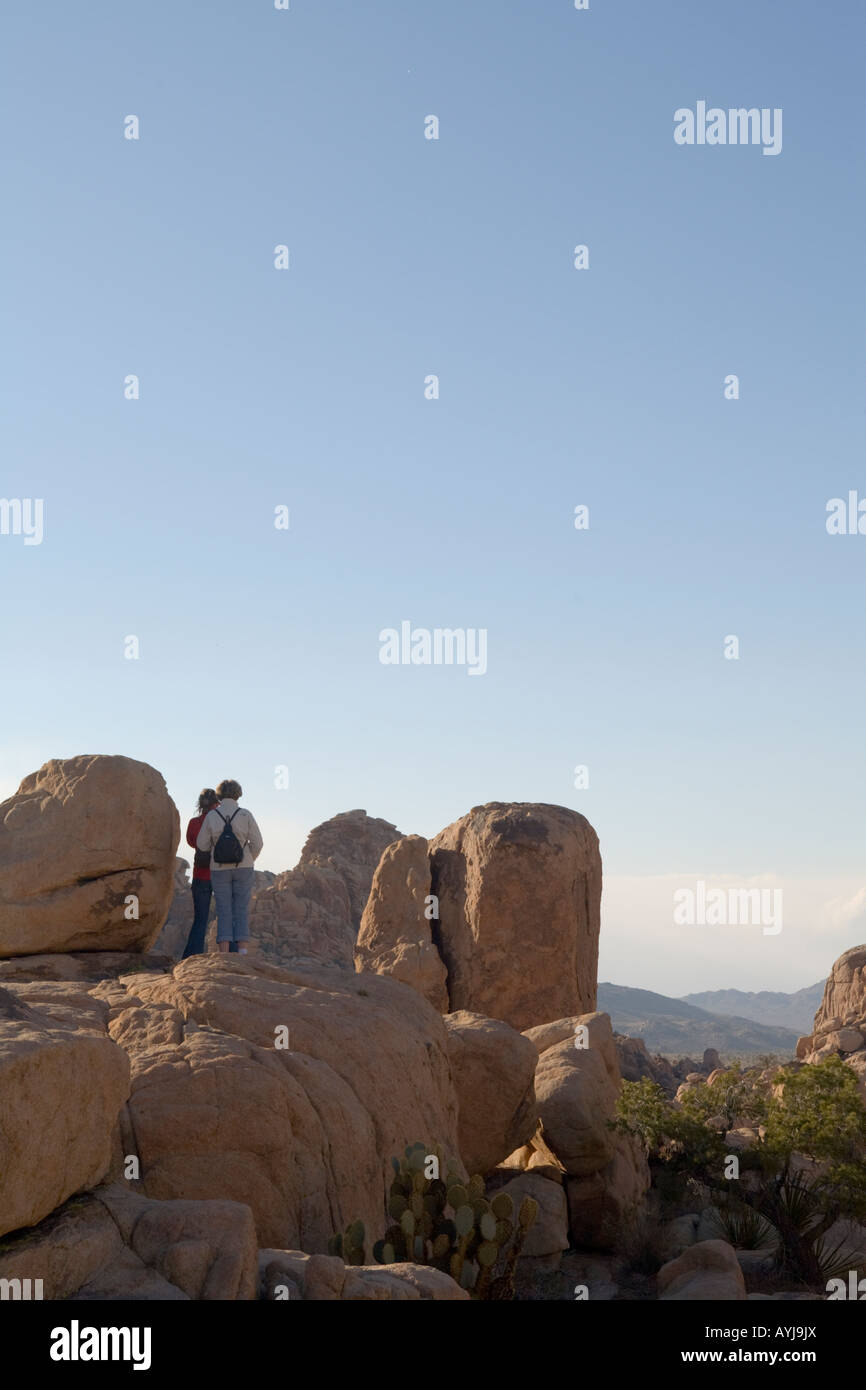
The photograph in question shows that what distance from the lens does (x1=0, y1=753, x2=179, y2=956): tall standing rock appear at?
13836 millimetres

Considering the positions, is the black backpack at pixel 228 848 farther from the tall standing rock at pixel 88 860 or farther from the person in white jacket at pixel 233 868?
the tall standing rock at pixel 88 860

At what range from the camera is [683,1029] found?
11388 cm

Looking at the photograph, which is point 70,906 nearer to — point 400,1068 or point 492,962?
point 400,1068

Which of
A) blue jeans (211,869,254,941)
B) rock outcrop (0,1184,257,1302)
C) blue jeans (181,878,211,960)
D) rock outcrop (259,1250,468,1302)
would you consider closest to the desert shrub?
blue jeans (211,869,254,941)

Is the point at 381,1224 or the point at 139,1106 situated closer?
the point at 139,1106

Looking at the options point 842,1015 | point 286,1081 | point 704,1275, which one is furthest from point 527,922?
point 842,1015

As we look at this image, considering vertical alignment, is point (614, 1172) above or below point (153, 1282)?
below

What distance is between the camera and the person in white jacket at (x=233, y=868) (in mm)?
13930

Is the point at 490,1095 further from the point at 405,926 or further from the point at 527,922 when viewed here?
the point at 405,926

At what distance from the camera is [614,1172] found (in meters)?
13.2

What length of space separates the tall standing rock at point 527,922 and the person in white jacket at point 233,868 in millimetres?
6094

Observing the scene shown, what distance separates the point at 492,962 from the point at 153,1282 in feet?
45.3
